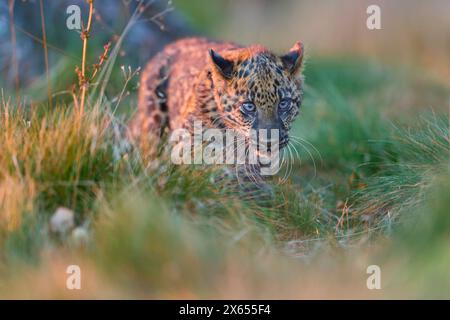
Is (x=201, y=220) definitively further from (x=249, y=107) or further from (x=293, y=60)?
(x=293, y=60)

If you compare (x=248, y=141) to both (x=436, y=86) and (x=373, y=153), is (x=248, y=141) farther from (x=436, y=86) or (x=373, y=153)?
(x=436, y=86)

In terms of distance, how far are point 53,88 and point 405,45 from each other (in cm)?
659

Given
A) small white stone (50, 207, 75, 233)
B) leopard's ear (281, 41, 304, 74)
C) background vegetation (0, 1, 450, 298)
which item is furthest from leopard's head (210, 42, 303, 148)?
small white stone (50, 207, 75, 233)

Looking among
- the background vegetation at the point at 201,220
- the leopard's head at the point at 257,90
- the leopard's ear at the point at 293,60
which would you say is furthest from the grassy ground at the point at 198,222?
the leopard's ear at the point at 293,60

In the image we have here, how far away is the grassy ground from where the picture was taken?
16.4 feet

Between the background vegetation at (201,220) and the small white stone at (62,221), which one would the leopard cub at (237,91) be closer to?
the background vegetation at (201,220)

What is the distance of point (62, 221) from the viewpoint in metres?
5.47

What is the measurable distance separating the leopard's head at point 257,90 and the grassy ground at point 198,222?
62cm

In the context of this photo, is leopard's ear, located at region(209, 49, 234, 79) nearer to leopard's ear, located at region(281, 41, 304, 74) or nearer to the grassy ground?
leopard's ear, located at region(281, 41, 304, 74)

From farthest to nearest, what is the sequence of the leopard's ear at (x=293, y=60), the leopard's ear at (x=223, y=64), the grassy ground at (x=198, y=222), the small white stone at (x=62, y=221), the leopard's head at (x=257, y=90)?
the leopard's ear at (x=293, y=60), the leopard's ear at (x=223, y=64), the leopard's head at (x=257, y=90), the small white stone at (x=62, y=221), the grassy ground at (x=198, y=222)

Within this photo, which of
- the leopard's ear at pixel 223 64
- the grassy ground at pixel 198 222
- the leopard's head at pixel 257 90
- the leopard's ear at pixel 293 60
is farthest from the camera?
the leopard's ear at pixel 293 60

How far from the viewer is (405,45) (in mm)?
13469

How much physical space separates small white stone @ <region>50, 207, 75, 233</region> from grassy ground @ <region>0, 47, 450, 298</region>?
43mm

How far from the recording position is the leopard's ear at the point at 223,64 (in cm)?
675
